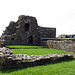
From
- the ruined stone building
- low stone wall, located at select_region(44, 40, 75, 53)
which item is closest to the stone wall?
the ruined stone building

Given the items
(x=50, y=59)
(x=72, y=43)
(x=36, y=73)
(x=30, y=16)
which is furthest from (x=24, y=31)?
(x=36, y=73)

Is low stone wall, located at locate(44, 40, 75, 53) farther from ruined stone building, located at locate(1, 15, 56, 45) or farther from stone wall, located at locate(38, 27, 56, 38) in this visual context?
stone wall, located at locate(38, 27, 56, 38)

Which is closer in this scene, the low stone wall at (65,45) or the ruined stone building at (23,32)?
the low stone wall at (65,45)

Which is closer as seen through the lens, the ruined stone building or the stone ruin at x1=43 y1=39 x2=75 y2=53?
the stone ruin at x1=43 y1=39 x2=75 y2=53

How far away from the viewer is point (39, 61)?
6102mm

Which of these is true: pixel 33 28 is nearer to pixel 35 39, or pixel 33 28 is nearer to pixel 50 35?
pixel 35 39

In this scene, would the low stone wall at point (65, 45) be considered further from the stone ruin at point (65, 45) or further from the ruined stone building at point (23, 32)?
the ruined stone building at point (23, 32)

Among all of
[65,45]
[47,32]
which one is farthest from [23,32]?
[65,45]

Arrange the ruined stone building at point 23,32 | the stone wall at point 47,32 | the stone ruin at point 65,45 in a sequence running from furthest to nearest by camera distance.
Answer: the stone wall at point 47,32 < the ruined stone building at point 23,32 < the stone ruin at point 65,45

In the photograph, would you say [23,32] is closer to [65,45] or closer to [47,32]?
[47,32]

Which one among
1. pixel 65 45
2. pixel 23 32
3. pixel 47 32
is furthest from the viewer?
pixel 47 32

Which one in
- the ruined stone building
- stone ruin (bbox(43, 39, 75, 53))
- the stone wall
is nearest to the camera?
stone ruin (bbox(43, 39, 75, 53))

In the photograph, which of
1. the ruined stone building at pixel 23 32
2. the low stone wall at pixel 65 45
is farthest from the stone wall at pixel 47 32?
the low stone wall at pixel 65 45

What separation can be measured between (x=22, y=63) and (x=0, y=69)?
47.2 inches
